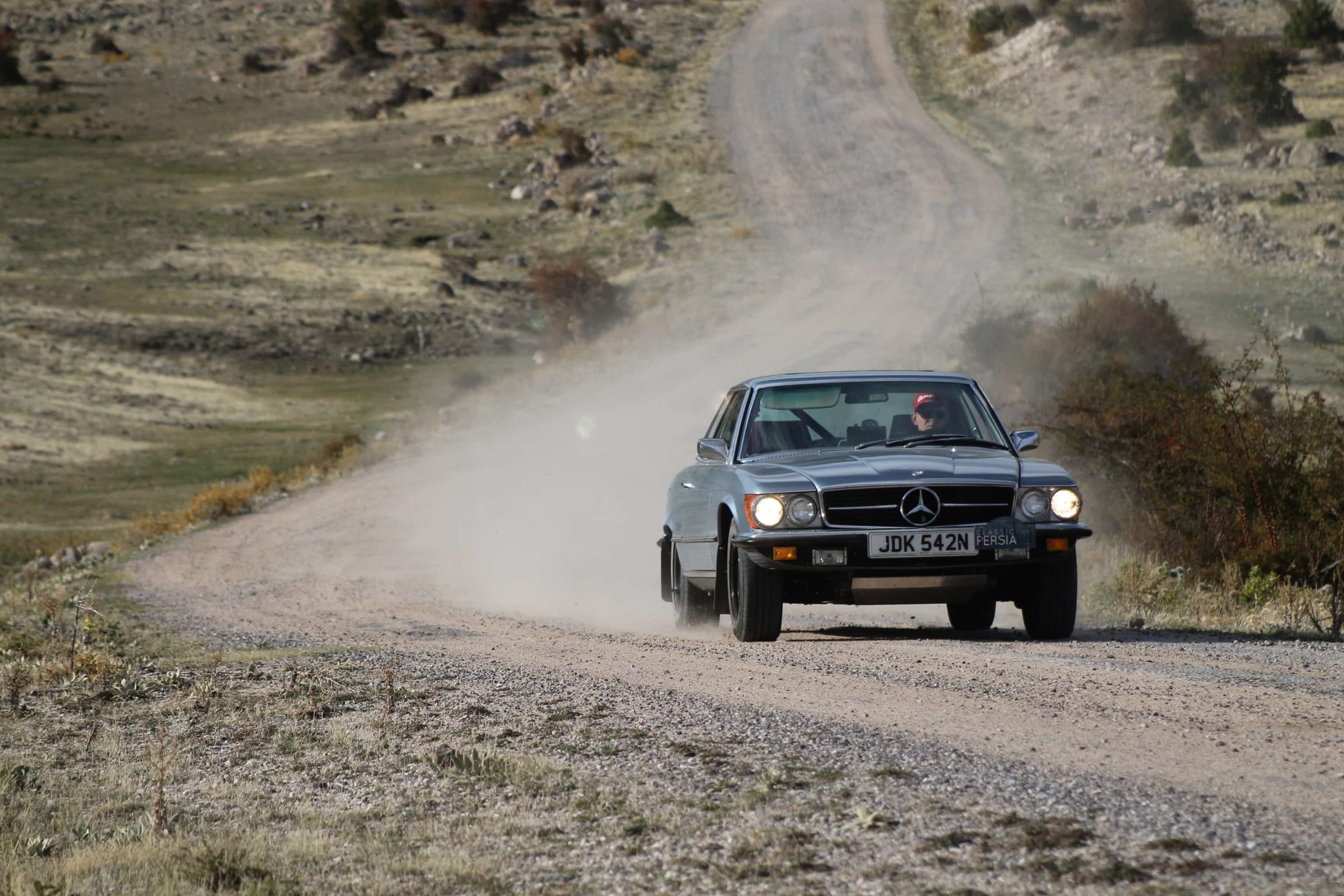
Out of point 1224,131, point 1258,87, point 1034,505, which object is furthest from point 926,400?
point 1258,87

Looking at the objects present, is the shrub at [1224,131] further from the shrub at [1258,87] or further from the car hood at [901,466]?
the car hood at [901,466]

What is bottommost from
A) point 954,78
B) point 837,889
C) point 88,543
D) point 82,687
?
point 88,543

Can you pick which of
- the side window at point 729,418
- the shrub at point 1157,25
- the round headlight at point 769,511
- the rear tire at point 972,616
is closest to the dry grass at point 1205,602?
the rear tire at point 972,616

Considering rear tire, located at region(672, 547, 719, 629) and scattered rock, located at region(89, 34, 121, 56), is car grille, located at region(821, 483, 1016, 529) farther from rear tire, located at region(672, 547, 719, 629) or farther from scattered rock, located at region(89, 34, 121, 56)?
scattered rock, located at region(89, 34, 121, 56)

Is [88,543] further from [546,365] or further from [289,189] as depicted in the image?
[289,189]

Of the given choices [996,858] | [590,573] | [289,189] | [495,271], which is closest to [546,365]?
[495,271]

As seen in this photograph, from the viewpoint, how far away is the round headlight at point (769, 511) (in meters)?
→ 8.91

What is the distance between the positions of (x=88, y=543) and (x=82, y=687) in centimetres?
1887

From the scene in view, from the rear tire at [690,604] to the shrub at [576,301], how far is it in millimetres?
30124

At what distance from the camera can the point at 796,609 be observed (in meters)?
13.9

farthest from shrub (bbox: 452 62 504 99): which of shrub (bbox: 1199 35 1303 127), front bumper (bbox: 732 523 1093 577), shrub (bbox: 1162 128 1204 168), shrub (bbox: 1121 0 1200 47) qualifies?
front bumper (bbox: 732 523 1093 577)

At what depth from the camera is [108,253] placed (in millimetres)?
Result: 53094

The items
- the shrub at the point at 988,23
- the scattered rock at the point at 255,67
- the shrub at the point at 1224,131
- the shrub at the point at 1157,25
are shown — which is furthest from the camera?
the scattered rock at the point at 255,67

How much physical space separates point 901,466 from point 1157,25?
5567cm
